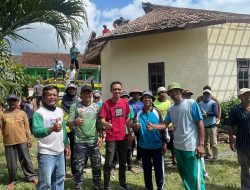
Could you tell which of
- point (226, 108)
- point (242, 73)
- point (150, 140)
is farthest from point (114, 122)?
point (242, 73)

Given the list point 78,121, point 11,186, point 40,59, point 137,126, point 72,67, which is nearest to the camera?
point 78,121

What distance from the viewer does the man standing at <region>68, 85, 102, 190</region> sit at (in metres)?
6.03

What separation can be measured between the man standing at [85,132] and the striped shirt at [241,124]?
205 centimetres

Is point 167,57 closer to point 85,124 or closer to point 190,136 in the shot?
point 85,124

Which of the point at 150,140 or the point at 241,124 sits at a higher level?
the point at 241,124

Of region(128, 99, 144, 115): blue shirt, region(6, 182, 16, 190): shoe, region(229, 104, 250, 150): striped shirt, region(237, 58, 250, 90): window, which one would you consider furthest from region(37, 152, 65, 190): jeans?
region(237, 58, 250, 90): window

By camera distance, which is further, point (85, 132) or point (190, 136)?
point (85, 132)

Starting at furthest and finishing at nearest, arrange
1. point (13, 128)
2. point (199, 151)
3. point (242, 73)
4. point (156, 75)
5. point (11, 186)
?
point (156, 75)
point (242, 73)
point (13, 128)
point (11, 186)
point (199, 151)

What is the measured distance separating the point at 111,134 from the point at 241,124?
199 cm

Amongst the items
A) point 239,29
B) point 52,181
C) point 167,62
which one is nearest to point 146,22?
point 167,62

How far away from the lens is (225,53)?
47.3ft

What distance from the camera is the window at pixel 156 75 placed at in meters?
15.3

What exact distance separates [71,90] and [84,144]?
114cm

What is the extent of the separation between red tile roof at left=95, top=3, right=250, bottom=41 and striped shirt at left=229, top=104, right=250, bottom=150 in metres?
7.13
